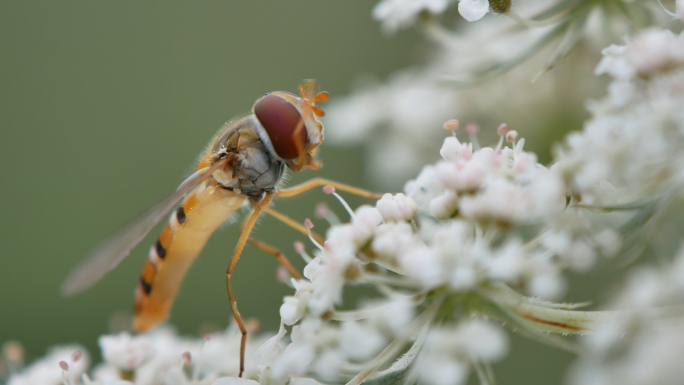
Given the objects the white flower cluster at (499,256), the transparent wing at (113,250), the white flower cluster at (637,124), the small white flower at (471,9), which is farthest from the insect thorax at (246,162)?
the white flower cluster at (637,124)

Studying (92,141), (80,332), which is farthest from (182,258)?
(92,141)

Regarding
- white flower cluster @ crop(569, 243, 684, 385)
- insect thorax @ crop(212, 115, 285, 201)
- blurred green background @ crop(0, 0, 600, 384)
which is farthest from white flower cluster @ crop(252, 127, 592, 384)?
blurred green background @ crop(0, 0, 600, 384)

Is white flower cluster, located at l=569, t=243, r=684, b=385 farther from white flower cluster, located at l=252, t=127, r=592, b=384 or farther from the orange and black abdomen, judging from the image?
the orange and black abdomen

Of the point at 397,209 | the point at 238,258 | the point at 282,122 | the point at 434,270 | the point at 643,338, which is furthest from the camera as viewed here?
the point at 238,258

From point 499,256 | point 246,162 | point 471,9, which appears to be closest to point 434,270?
point 499,256

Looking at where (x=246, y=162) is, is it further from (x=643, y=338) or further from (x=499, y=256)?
(x=643, y=338)

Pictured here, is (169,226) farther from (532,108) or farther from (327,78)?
(327,78)

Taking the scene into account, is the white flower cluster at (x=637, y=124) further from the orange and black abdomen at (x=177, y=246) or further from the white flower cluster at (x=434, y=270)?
the orange and black abdomen at (x=177, y=246)
